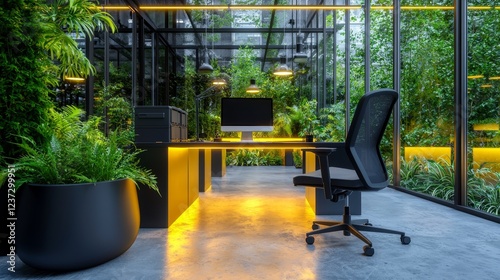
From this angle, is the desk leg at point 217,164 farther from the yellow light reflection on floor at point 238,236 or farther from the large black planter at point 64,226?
the large black planter at point 64,226

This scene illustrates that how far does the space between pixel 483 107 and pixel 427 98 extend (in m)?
1.20

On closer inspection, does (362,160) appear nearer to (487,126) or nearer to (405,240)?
(405,240)

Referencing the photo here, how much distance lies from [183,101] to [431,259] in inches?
313

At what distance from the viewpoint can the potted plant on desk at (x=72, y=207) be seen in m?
1.99

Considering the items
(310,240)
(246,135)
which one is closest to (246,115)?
(246,135)

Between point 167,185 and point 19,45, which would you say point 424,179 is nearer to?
point 167,185

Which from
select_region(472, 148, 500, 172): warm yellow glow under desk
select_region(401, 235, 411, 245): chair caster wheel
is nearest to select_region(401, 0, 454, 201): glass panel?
select_region(472, 148, 500, 172): warm yellow glow under desk

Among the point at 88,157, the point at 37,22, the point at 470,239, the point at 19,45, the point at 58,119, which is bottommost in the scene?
the point at 470,239

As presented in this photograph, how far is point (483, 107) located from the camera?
3.58 meters

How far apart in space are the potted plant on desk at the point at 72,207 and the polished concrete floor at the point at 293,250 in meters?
0.15

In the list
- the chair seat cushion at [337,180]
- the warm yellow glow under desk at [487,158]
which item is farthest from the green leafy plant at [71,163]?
the warm yellow glow under desk at [487,158]

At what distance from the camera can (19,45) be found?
245 centimetres

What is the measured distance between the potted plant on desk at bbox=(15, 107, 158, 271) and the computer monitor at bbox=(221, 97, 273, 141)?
5.60 feet

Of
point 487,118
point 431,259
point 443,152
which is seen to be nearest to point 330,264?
point 431,259
